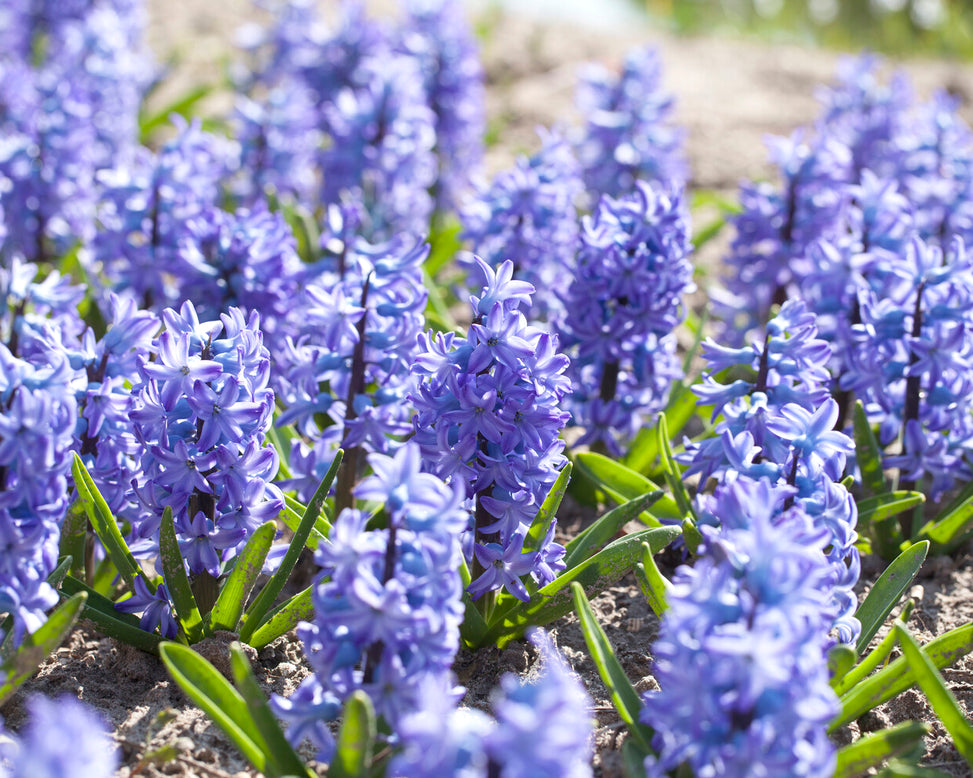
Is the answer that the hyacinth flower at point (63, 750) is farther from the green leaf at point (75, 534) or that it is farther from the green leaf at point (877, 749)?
the green leaf at point (877, 749)

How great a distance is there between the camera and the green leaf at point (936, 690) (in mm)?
2674

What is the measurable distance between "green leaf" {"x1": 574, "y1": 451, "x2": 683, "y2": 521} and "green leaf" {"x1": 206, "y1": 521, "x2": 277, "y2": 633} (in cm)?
133

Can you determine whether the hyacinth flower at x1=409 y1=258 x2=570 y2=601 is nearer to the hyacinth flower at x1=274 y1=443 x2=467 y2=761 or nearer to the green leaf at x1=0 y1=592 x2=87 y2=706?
the hyacinth flower at x1=274 y1=443 x2=467 y2=761

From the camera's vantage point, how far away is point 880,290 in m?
4.29

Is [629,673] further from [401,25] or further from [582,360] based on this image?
[401,25]

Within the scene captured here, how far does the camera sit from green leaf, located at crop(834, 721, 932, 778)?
8.38 ft

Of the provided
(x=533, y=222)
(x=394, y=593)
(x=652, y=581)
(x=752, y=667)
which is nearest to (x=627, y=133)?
(x=533, y=222)

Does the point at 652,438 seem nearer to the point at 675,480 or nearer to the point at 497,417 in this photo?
the point at 675,480

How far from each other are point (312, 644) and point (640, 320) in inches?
79.8

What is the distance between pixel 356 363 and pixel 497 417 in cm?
85

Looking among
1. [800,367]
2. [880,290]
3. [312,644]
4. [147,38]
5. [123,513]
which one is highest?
[147,38]

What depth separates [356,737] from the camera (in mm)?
2342

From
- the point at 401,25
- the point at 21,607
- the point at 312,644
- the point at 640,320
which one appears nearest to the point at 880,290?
the point at 640,320

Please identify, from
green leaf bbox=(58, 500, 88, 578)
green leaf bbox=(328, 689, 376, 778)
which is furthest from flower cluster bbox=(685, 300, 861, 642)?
green leaf bbox=(58, 500, 88, 578)
